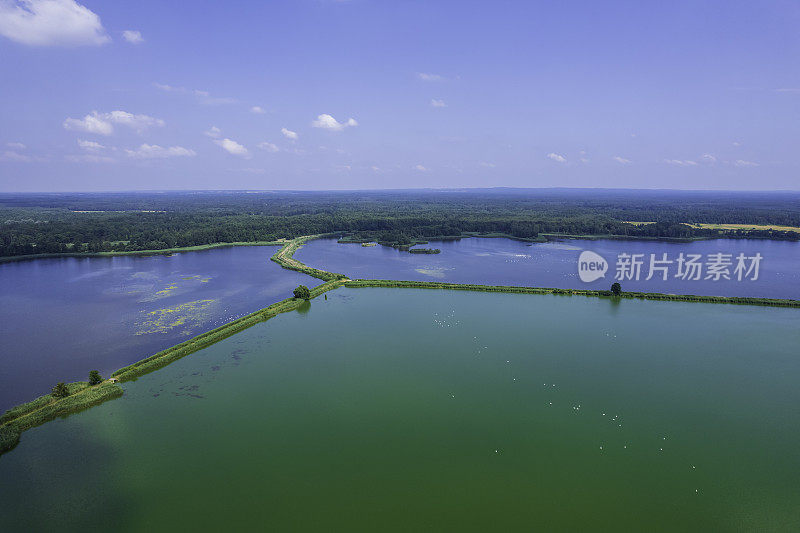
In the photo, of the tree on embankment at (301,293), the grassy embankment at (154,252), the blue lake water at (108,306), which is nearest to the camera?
the blue lake water at (108,306)

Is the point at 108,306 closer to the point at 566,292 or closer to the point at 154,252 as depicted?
the point at 154,252

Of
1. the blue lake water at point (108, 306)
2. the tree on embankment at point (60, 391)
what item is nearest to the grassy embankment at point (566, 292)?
the blue lake water at point (108, 306)

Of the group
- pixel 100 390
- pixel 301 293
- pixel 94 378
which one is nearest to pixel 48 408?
pixel 100 390

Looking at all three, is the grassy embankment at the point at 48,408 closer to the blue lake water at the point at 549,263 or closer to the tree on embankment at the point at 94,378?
the tree on embankment at the point at 94,378

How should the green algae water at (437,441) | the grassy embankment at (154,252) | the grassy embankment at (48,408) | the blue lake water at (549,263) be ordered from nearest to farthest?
the green algae water at (437,441) → the grassy embankment at (48,408) → the blue lake water at (549,263) → the grassy embankment at (154,252)

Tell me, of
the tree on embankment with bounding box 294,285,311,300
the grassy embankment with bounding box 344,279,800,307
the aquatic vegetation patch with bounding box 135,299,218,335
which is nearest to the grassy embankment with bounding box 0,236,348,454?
the tree on embankment with bounding box 294,285,311,300

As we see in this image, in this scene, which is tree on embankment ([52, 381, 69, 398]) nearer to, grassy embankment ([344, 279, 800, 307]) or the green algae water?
the green algae water
